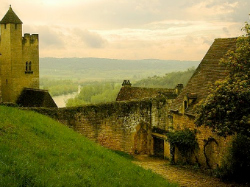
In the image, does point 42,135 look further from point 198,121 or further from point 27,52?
point 27,52

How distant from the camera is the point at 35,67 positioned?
1849 inches

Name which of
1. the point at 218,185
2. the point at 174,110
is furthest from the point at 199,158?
the point at 218,185

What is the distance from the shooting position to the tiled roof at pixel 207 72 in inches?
847

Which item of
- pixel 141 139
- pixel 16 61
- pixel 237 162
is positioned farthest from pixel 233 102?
pixel 16 61

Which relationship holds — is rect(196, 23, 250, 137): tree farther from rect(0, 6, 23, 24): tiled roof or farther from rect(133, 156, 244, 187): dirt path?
rect(0, 6, 23, 24): tiled roof

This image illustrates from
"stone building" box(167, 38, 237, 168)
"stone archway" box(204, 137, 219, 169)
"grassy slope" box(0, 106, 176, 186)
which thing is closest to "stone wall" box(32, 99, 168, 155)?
"stone building" box(167, 38, 237, 168)

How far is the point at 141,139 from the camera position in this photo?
27766 mm

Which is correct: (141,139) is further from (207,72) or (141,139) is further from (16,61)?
(16,61)

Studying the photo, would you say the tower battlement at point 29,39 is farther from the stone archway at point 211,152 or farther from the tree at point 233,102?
the tree at point 233,102

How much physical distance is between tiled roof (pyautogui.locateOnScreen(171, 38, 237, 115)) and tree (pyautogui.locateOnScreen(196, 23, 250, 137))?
23.5ft

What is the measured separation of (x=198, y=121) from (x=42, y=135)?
6561mm

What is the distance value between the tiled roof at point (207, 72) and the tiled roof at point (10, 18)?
92.2 feet

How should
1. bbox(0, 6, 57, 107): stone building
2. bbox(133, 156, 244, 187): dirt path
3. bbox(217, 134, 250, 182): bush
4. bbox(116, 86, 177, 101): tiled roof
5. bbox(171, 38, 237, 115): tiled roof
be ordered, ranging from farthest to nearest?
bbox(0, 6, 57, 107): stone building
bbox(116, 86, 177, 101): tiled roof
bbox(171, 38, 237, 115): tiled roof
bbox(217, 134, 250, 182): bush
bbox(133, 156, 244, 187): dirt path

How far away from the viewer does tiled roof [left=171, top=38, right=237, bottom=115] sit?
70.6 ft
